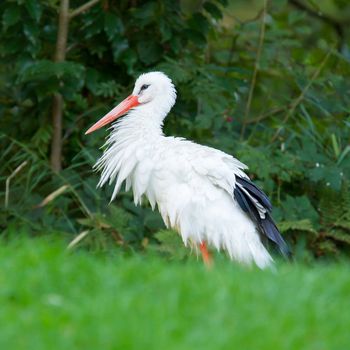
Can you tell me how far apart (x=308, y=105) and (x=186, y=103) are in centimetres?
150

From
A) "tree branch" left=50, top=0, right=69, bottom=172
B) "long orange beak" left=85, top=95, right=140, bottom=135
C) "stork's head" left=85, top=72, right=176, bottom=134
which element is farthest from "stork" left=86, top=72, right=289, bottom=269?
"tree branch" left=50, top=0, right=69, bottom=172

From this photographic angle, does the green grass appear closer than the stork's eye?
Yes

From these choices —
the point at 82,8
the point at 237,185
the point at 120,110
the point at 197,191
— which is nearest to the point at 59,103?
the point at 82,8

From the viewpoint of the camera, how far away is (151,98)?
783cm

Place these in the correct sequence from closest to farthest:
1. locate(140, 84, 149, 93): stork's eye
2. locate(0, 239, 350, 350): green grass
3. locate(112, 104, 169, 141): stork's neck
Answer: locate(0, 239, 350, 350): green grass, locate(112, 104, 169, 141): stork's neck, locate(140, 84, 149, 93): stork's eye

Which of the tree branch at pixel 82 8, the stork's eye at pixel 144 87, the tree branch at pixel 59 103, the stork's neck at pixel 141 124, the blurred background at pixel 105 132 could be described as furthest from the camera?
the tree branch at pixel 59 103

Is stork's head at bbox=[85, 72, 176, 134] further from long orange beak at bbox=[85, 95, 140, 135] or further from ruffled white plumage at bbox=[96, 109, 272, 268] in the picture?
ruffled white plumage at bbox=[96, 109, 272, 268]

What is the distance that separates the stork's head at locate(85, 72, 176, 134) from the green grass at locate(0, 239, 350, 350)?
120 inches

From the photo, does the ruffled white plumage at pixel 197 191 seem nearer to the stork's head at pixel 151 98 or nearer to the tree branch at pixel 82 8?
the stork's head at pixel 151 98

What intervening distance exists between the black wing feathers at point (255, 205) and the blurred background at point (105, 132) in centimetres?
143

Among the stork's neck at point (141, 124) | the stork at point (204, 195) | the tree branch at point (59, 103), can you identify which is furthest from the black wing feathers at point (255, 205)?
the tree branch at point (59, 103)

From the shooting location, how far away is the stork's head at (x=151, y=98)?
7746mm

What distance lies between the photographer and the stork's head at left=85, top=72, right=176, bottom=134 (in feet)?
25.4

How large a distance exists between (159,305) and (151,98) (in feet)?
A: 13.0
